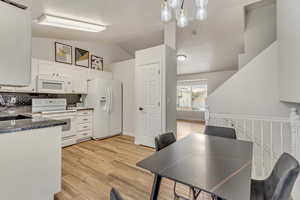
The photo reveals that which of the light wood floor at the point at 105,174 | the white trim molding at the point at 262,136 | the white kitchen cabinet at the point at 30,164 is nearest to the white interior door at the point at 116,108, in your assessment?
the light wood floor at the point at 105,174

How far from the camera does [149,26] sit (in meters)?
3.86

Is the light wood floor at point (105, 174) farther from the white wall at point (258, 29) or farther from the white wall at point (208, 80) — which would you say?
the white wall at point (208, 80)

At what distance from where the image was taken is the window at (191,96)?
7.79 meters

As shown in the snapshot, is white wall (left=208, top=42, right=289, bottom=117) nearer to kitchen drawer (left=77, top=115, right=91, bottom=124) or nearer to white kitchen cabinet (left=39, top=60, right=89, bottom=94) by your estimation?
kitchen drawer (left=77, top=115, right=91, bottom=124)

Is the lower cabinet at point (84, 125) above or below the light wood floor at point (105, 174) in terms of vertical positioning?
above

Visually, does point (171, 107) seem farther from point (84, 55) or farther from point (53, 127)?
point (84, 55)

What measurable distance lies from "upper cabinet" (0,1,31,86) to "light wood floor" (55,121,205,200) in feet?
5.05

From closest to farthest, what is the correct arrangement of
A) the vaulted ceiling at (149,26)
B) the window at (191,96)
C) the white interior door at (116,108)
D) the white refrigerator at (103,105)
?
1. the vaulted ceiling at (149,26)
2. the white refrigerator at (103,105)
3. the white interior door at (116,108)
4. the window at (191,96)

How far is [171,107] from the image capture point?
12.0 feet

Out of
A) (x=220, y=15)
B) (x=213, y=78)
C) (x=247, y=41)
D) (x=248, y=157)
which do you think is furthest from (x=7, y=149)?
(x=213, y=78)

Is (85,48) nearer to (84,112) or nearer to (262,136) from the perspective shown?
(84,112)

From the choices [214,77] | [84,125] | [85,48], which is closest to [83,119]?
[84,125]

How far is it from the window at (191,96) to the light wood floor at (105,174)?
A: 5.26 metres

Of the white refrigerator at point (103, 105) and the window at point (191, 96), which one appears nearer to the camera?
the white refrigerator at point (103, 105)
